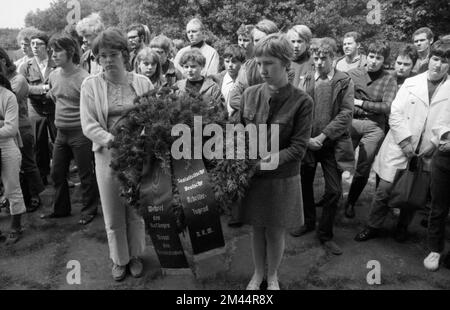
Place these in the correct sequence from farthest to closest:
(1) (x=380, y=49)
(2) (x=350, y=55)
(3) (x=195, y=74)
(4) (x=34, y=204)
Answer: (2) (x=350, y=55), (4) (x=34, y=204), (1) (x=380, y=49), (3) (x=195, y=74)

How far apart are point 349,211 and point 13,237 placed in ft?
13.4

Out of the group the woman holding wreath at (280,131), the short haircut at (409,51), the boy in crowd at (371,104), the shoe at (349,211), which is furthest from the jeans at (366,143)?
the woman holding wreath at (280,131)

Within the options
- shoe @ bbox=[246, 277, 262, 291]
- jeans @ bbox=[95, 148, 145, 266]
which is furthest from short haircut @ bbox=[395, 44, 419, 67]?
jeans @ bbox=[95, 148, 145, 266]

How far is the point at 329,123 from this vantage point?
4.11 metres

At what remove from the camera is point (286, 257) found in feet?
13.6

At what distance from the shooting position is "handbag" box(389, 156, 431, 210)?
4027 mm

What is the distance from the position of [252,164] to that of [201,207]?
1.58 feet

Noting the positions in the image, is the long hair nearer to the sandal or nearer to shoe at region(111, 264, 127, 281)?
the sandal

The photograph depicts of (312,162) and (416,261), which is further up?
(312,162)

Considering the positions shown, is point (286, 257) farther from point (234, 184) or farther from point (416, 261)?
point (234, 184)

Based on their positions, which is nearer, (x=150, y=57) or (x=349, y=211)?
(x=150, y=57)

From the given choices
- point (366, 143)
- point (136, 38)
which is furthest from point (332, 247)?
point (136, 38)

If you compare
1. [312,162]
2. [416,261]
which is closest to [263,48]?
[312,162]

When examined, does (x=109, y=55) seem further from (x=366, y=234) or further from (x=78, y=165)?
(x=366, y=234)
